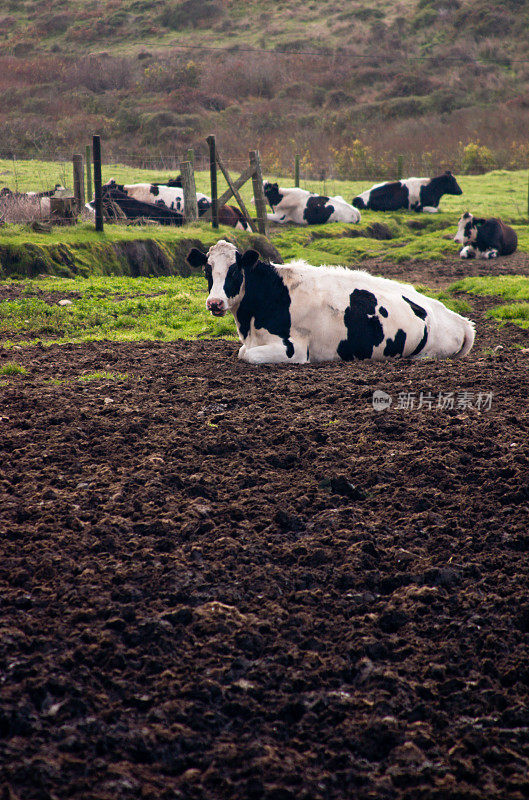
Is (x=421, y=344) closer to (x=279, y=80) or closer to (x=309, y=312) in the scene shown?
(x=309, y=312)

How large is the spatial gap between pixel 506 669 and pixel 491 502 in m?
1.58

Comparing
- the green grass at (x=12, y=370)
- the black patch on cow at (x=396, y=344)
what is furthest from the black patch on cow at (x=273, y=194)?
the green grass at (x=12, y=370)

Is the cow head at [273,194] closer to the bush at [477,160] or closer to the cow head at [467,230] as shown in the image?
the cow head at [467,230]

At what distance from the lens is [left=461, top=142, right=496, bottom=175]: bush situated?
3478 centimetres

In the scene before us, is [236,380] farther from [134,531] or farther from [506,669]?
[506,669]

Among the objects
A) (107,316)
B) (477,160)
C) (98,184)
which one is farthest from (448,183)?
(107,316)

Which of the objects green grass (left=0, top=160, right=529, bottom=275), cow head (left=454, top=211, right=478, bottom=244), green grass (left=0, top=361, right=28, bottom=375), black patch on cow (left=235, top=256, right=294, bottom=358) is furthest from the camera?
cow head (left=454, top=211, right=478, bottom=244)

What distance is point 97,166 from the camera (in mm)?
14117

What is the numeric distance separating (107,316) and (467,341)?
16.3 ft

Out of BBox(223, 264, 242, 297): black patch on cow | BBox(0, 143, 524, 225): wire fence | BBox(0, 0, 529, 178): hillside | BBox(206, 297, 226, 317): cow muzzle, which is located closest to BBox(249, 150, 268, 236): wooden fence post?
BBox(0, 143, 524, 225): wire fence

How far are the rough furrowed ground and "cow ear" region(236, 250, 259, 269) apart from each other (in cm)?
223

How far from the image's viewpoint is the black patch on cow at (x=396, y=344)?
8.31 meters

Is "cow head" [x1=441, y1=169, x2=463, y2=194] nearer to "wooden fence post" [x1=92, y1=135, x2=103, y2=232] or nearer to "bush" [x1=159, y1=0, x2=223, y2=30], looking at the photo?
"wooden fence post" [x1=92, y1=135, x2=103, y2=232]

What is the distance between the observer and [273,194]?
2272cm
